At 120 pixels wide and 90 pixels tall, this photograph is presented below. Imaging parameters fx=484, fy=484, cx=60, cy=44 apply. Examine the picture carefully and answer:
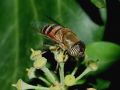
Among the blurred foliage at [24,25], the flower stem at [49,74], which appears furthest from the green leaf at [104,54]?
the flower stem at [49,74]

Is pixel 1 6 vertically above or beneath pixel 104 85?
above

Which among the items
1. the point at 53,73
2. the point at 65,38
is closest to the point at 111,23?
the point at 65,38

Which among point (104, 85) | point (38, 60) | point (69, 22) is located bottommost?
point (104, 85)

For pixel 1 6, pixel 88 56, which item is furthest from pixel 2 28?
pixel 88 56

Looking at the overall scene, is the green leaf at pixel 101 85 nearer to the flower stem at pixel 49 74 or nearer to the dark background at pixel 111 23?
the dark background at pixel 111 23

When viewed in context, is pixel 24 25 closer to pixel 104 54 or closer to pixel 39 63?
pixel 39 63

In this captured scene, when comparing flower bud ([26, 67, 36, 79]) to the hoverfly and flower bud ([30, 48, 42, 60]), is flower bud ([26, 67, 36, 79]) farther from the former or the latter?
the hoverfly

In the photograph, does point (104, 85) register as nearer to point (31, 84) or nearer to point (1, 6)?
point (31, 84)
